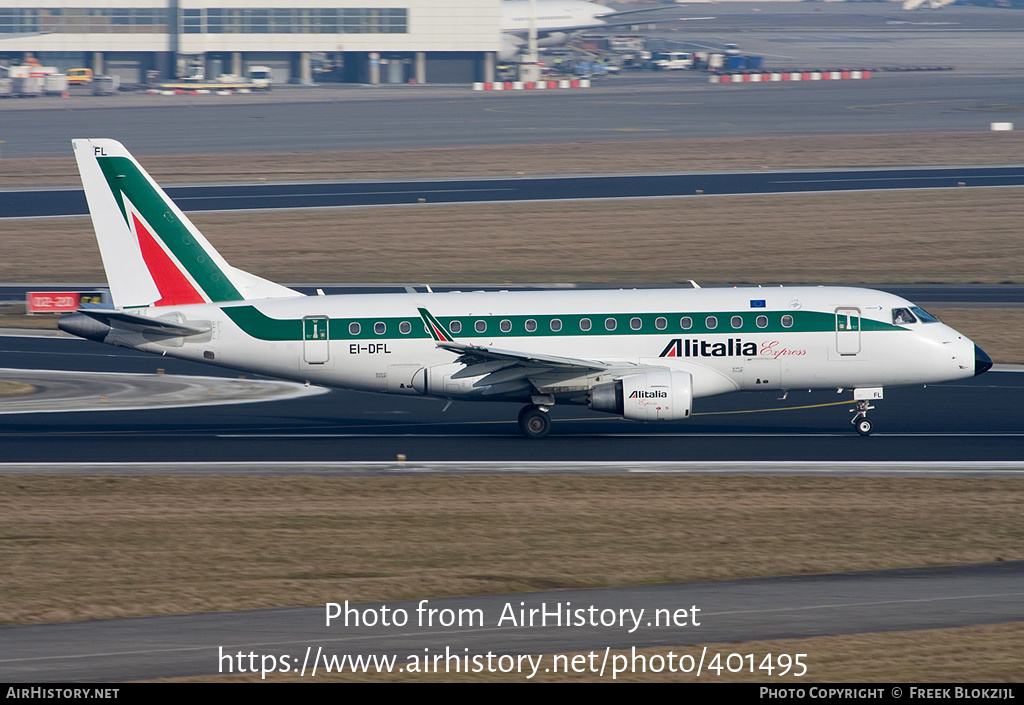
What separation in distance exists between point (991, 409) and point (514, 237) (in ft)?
119

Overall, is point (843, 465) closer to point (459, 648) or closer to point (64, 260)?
point (459, 648)

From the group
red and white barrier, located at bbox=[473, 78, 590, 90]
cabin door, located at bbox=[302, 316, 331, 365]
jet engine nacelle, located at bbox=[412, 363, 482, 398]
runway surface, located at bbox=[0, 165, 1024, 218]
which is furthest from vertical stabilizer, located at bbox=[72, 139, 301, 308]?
red and white barrier, located at bbox=[473, 78, 590, 90]

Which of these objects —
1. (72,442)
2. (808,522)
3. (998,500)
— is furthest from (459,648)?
(72,442)

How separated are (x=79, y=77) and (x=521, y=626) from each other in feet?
568

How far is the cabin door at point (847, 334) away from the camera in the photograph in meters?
36.4

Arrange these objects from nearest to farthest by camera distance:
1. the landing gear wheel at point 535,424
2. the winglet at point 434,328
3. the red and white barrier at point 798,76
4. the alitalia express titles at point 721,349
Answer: the alitalia express titles at point 721,349 < the winglet at point 434,328 < the landing gear wheel at point 535,424 < the red and white barrier at point 798,76

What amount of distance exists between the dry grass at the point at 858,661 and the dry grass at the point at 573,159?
78258mm

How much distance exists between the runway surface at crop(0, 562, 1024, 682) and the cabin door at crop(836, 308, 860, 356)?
13910 mm

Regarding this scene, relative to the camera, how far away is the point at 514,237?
72188 mm

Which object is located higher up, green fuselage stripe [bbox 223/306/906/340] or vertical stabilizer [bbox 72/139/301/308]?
vertical stabilizer [bbox 72/139/301/308]

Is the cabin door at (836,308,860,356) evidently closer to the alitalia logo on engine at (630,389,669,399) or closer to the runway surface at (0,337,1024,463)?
the runway surface at (0,337,1024,463)

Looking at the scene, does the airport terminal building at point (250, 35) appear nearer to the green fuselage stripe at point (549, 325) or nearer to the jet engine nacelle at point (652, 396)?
the green fuselage stripe at point (549, 325)

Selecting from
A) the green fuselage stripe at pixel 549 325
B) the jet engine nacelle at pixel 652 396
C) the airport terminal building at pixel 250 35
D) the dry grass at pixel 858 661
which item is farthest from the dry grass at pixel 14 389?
the airport terminal building at pixel 250 35

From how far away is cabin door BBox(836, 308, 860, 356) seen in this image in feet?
119
